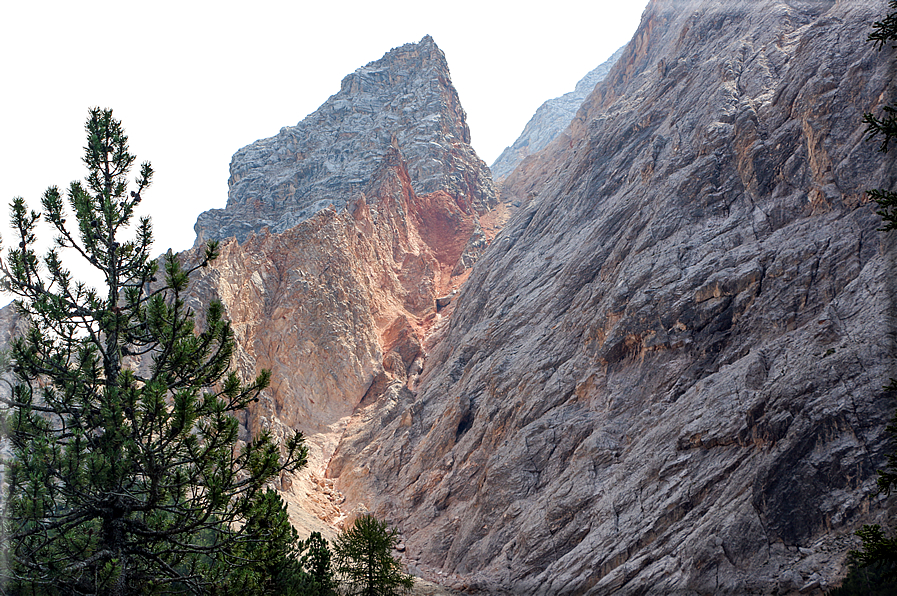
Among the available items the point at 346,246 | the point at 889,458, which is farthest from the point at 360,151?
the point at 889,458

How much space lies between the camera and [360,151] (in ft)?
261

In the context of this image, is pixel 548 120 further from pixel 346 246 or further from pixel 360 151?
pixel 346 246

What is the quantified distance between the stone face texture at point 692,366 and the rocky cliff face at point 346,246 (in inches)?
191

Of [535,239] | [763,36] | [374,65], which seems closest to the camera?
[763,36]

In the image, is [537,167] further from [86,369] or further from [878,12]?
[86,369]

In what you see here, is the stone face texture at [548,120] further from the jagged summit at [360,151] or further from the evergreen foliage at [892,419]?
the evergreen foliage at [892,419]

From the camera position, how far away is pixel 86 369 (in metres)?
9.15

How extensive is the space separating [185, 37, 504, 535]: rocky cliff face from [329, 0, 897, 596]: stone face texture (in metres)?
4.84

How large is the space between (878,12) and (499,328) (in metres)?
27.4

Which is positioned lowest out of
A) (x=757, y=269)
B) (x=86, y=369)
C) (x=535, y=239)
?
(x=757, y=269)

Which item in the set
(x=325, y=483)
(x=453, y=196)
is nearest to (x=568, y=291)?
(x=325, y=483)

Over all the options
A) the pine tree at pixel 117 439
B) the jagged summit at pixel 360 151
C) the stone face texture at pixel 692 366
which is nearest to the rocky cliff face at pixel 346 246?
the jagged summit at pixel 360 151

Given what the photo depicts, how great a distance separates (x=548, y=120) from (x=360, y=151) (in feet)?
256

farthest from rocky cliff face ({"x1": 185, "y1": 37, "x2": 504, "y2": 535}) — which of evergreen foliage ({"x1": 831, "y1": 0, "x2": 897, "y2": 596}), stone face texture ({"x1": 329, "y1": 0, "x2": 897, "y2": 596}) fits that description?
evergreen foliage ({"x1": 831, "y1": 0, "x2": 897, "y2": 596})
